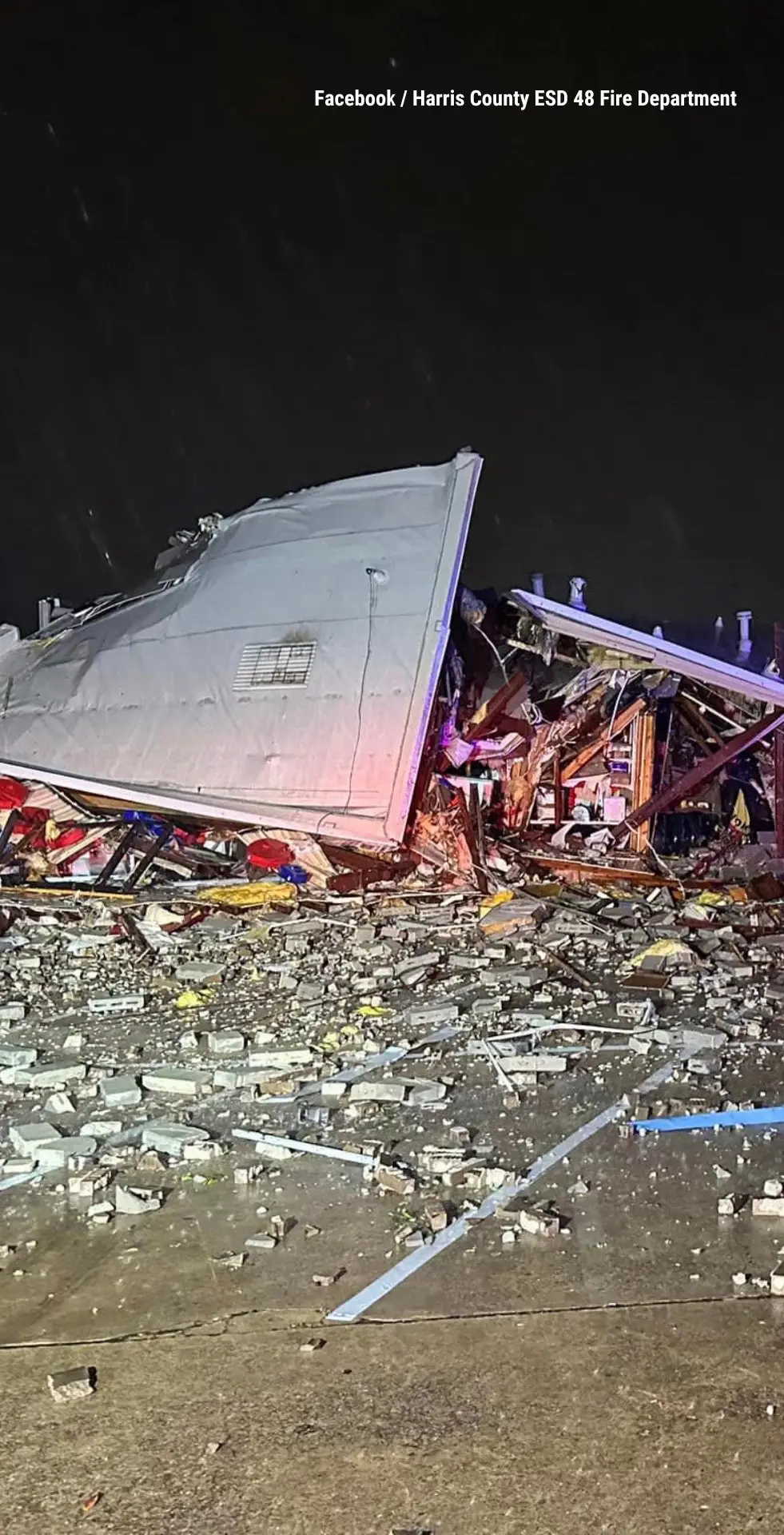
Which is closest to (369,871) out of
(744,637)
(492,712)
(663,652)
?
(492,712)

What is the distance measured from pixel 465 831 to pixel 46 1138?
23.2 ft

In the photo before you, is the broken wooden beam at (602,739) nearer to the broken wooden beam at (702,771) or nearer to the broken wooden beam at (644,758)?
the broken wooden beam at (644,758)

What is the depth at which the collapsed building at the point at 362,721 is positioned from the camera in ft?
31.8

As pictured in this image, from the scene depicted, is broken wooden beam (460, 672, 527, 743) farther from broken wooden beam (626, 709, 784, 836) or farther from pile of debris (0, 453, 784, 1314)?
broken wooden beam (626, 709, 784, 836)

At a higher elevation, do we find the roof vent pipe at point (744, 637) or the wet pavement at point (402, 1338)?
the wet pavement at point (402, 1338)

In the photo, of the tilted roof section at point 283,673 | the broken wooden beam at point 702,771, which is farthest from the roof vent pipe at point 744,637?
the tilted roof section at point 283,673

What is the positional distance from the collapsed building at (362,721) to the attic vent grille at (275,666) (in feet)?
0.08

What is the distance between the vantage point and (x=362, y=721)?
31.4 ft

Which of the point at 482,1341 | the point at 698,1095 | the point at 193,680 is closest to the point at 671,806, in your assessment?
the point at 193,680

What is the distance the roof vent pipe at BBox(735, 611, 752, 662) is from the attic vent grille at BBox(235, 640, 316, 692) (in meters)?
6.88

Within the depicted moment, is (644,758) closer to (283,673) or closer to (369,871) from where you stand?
(369,871)

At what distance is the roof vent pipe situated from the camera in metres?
14.7

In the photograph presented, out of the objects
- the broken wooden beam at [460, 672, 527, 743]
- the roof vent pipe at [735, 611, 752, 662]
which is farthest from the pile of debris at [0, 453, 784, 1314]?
the roof vent pipe at [735, 611, 752, 662]

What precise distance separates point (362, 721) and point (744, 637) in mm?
7506
